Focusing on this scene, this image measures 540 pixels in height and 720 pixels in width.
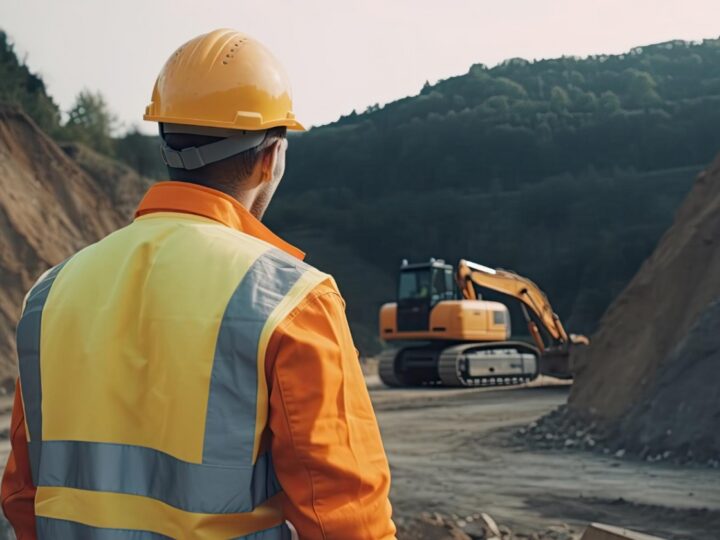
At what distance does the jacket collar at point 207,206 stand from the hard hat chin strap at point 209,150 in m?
0.04

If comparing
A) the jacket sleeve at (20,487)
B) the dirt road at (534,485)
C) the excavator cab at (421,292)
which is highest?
the jacket sleeve at (20,487)

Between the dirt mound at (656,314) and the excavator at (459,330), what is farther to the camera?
the excavator at (459,330)

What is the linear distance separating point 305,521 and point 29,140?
27163 mm

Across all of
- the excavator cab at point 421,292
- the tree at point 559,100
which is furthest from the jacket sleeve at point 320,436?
the tree at point 559,100

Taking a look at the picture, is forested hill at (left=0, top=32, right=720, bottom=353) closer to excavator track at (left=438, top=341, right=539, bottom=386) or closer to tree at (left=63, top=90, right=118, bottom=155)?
tree at (left=63, top=90, right=118, bottom=155)

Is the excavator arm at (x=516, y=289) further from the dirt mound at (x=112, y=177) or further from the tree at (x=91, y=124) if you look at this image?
the tree at (x=91, y=124)

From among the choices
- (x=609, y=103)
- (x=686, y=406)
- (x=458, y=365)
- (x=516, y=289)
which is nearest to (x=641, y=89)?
(x=609, y=103)

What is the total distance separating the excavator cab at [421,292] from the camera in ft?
68.9

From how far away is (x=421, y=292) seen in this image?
2125 centimetres

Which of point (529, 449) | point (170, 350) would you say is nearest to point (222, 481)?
point (170, 350)

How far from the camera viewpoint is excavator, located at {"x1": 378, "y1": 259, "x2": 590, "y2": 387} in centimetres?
2070

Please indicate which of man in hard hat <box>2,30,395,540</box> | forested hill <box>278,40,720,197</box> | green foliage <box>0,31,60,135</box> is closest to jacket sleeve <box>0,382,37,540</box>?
man in hard hat <box>2,30,395,540</box>

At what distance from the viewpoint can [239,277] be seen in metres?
1.61

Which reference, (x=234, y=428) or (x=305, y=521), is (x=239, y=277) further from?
(x=305, y=521)
